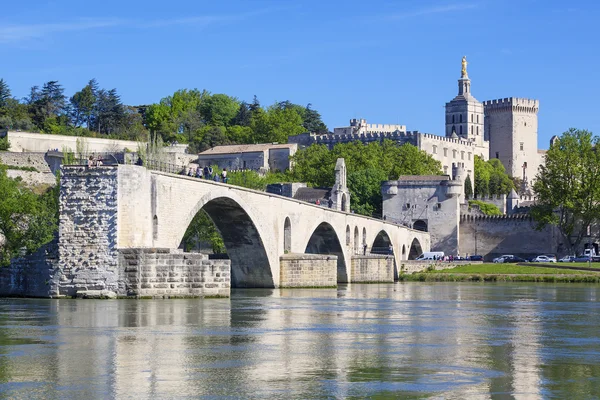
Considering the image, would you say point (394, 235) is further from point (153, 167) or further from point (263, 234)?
point (153, 167)

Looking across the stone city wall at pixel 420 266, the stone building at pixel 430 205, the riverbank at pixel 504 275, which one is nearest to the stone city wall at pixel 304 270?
the riverbank at pixel 504 275

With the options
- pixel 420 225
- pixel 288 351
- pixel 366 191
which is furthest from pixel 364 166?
pixel 288 351

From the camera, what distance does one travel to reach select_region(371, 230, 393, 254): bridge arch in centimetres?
8426

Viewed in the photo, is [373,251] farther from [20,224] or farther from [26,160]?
[20,224]

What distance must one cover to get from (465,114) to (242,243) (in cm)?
11085

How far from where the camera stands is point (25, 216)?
187 ft

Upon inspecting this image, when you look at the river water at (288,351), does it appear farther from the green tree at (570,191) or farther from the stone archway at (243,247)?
the green tree at (570,191)

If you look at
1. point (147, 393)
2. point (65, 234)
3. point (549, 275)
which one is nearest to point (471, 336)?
point (147, 393)

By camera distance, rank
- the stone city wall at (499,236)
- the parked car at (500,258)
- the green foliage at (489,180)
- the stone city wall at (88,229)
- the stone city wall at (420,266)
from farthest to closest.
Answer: the green foliage at (489,180) → the stone city wall at (499,236) → the parked car at (500,258) → the stone city wall at (420,266) → the stone city wall at (88,229)

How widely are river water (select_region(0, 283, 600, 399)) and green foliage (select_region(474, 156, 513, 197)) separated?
328 ft

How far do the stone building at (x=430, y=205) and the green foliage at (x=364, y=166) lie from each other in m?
2.95

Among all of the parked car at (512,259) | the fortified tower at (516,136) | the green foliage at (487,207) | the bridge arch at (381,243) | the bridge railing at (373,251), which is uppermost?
the fortified tower at (516,136)

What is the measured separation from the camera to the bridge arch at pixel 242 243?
51.8 m

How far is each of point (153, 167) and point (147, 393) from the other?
28.4 metres
